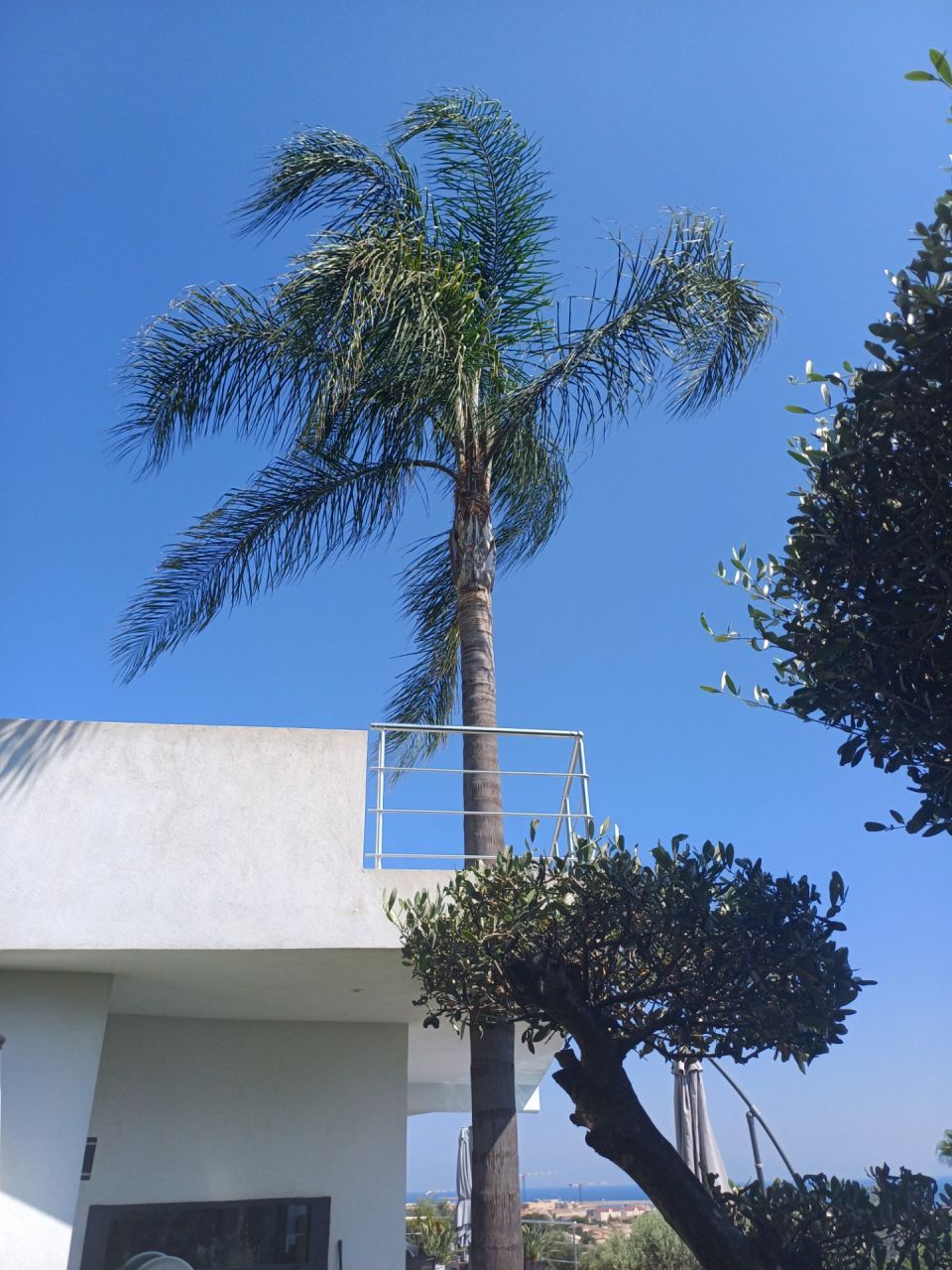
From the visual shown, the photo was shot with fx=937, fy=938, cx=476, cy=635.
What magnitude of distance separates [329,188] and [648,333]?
3.03 m

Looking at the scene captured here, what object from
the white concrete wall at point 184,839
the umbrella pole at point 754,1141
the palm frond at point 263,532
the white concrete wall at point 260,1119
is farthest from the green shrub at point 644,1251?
the palm frond at point 263,532

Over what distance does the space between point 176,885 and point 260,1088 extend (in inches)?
131

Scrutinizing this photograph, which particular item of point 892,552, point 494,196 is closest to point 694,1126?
point 892,552

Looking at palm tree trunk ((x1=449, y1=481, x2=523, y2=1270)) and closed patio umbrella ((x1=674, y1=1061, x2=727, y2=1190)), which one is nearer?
palm tree trunk ((x1=449, y1=481, x2=523, y2=1270))

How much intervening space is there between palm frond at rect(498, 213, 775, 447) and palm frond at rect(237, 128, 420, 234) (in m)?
1.87

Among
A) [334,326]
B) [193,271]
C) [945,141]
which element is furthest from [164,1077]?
[945,141]

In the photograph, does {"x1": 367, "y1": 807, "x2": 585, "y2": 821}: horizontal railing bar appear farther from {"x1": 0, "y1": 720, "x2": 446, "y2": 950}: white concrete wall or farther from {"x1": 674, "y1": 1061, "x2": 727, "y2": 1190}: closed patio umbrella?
{"x1": 674, "y1": 1061, "x2": 727, "y2": 1190}: closed patio umbrella

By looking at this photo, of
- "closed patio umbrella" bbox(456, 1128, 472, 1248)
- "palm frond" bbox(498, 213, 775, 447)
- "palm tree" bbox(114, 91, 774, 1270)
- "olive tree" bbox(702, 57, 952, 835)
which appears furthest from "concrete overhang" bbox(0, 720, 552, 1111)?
"closed patio umbrella" bbox(456, 1128, 472, 1248)

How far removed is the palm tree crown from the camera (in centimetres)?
754

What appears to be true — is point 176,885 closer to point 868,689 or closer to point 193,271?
point 868,689

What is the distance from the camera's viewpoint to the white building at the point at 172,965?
6.24 meters

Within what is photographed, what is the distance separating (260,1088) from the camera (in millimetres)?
8578

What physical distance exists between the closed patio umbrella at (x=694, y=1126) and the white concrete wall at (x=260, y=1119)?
4268mm

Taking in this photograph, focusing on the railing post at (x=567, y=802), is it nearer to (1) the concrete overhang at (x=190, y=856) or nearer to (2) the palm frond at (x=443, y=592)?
(1) the concrete overhang at (x=190, y=856)
